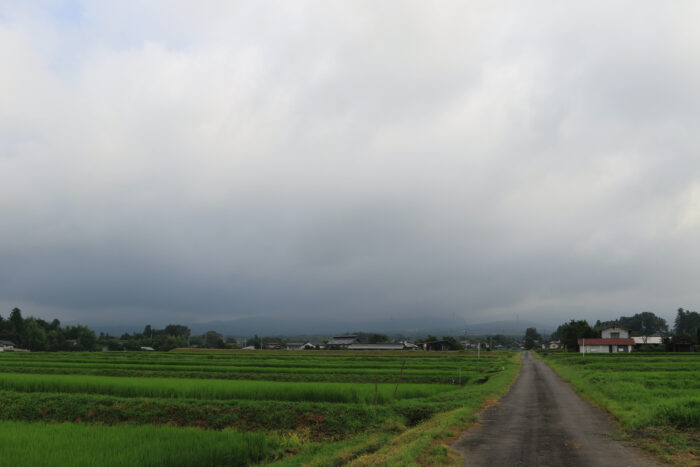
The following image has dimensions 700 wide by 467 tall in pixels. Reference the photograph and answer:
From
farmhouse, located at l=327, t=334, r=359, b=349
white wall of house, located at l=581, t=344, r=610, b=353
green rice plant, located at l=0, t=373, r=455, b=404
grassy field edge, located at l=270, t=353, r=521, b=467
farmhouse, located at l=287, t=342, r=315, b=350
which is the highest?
grassy field edge, located at l=270, t=353, r=521, b=467

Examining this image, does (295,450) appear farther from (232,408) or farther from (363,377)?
(363,377)

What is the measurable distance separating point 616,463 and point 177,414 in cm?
1826

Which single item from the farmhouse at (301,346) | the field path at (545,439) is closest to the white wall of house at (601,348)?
the farmhouse at (301,346)

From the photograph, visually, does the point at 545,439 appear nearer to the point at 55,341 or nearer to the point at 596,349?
the point at 596,349

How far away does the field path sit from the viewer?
12.7 metres

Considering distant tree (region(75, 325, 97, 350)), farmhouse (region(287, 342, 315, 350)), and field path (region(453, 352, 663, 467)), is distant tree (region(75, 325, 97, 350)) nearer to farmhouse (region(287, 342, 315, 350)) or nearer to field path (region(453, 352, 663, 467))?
farmhouse (region(287, 342, 315, 350))

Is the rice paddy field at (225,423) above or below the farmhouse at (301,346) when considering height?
above

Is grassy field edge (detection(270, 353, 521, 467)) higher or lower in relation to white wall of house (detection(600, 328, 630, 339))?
higher

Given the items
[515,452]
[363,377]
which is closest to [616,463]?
[515,452]

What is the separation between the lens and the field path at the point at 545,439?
41.6 ft

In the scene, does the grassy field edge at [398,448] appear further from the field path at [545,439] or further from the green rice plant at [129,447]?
the green rice plant at [129,447]

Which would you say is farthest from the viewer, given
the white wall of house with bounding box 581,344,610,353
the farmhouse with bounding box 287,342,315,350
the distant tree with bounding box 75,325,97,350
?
the farmhouse with bounding box 287,342,315,350

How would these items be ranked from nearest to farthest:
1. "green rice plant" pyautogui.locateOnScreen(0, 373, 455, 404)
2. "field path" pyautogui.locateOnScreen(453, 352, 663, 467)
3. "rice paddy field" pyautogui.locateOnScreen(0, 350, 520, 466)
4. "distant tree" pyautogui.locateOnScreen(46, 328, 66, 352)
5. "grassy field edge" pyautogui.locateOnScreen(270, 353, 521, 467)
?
1. "field path" pyautogui.locateOnScreen(453, 352, 663, 467)
2. "grassy field edge" pyautogui.locateOnScreen(270, 353, 521, 467)
3. "rice paddy field" pyautogui.locateOnScreen(0, 350, 520, 466)
4. "green rice plant" pyautogui.locateOnScreen(0, 373, 455, 404)
5. "distant tree" pyautogui.locateOnScreen(46, 328, 66, 352)

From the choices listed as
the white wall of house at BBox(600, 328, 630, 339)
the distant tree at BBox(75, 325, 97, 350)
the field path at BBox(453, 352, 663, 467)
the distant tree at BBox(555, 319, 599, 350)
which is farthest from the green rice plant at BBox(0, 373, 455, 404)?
the distant tree at BBox(75, 325, 97, 350)
